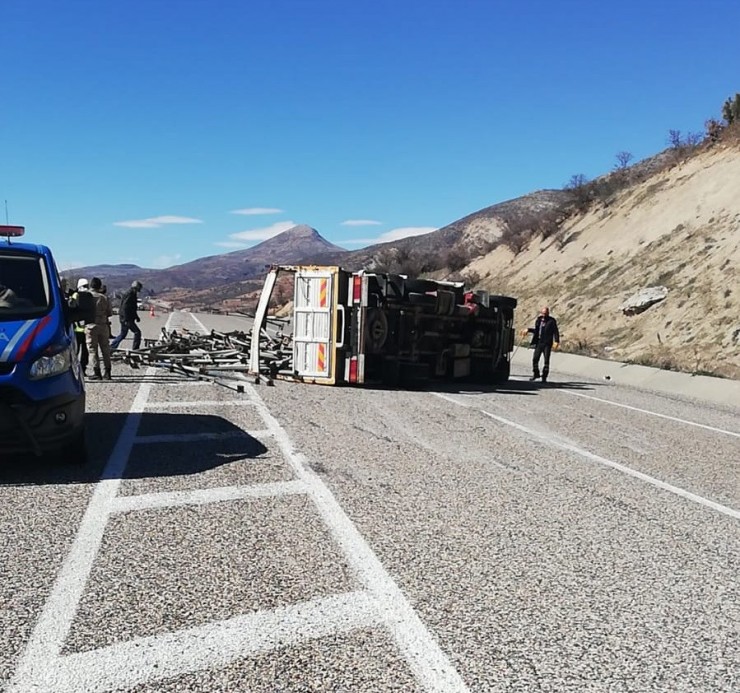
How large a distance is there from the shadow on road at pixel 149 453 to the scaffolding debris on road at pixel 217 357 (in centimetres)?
279

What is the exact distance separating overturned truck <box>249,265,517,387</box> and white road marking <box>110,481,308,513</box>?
7.13 metres

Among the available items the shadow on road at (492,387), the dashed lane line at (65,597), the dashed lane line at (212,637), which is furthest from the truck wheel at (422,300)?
the dashed lane line at (212,637)

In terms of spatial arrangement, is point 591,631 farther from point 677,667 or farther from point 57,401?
point 57,401

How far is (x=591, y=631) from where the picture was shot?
345 cm

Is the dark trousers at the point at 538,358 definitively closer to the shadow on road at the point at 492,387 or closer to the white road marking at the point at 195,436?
→ the shadow on road at the point at 492,387

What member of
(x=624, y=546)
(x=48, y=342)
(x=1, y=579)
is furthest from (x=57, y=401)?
(x=624, y=546)

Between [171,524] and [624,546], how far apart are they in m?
3.08

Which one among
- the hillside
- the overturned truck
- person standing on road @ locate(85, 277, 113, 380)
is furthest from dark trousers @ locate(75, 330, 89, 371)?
the hillside

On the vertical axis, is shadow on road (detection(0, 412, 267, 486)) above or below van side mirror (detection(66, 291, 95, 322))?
below

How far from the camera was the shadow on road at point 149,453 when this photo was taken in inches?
240

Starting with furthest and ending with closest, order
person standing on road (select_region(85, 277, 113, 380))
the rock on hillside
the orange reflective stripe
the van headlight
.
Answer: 1. the rock on hillside
2. the orange reflective stripe
3. person standing on road (select_region(85, 277, 113, 380))
4. the van headlight

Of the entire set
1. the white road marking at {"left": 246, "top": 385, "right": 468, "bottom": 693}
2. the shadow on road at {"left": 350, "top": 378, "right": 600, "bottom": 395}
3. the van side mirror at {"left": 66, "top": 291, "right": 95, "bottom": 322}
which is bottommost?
the shadow on road at {"left": 350, "top": 378, "right": 600, "bottom": 395}

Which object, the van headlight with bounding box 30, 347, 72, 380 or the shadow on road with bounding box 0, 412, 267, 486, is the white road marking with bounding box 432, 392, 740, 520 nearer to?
the shadow on road with bounding box 0, 412, 267, 486

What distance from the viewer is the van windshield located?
250 inches
